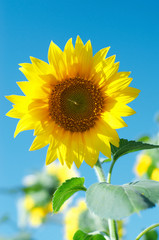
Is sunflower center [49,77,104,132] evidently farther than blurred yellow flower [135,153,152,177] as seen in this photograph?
No

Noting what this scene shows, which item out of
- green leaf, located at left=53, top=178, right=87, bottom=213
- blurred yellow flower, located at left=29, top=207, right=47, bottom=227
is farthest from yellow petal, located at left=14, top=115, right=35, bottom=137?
blurred yellow flower, located at left=29, top=207, right=47, bottom=227

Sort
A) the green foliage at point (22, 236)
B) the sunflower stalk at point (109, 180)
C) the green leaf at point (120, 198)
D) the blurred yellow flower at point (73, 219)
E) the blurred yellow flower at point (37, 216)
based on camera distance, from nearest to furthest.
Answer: the green leaf at point (120, 198) < the sunflower stalk at point (109, 180) < the green foliage at point (22, 236) < the blurred yellow flower at point (73, 219) < the blurred yellow flower at point (37, 216)

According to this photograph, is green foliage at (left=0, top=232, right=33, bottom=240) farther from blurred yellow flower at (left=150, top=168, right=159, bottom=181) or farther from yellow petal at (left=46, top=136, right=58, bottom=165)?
yellow petal at (left=46, top=136, right=58, bottom=165)

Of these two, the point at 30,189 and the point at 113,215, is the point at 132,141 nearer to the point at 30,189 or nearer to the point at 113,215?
the point at 113,215

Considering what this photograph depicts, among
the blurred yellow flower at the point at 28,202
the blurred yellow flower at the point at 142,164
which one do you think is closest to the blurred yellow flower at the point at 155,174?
the blurred yellow flower at the point at 142,164

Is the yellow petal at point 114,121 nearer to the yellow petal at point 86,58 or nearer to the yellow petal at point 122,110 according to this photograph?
the yellow petal at point 122,110
